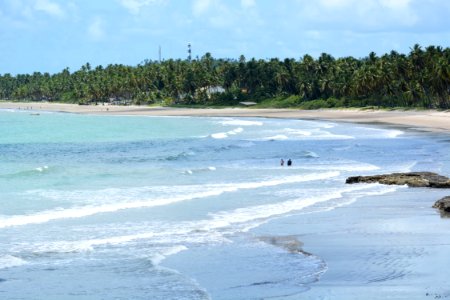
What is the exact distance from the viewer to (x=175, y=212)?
26531 millimetres

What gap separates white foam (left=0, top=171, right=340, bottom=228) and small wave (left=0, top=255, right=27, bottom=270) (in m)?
5.03

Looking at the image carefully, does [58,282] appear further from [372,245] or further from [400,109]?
[400,109]

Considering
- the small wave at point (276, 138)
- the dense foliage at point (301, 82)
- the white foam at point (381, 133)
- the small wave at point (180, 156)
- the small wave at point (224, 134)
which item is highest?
the dense foliage at point (301, 82)

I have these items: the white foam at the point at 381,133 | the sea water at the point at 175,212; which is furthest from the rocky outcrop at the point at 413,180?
the white foam at the point at 381,133

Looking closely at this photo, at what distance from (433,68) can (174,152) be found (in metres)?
51.3

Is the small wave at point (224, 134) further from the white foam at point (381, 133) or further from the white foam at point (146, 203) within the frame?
the white foam at point (146, 203)

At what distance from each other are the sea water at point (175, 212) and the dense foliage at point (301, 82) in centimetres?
4498

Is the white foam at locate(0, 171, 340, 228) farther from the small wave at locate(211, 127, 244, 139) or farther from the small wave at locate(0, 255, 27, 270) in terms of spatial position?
the small wave at locate(211, 127, 244, 139)

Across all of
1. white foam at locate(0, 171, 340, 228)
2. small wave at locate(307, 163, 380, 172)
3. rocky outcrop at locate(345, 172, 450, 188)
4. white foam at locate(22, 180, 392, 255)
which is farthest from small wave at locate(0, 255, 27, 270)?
small wave at locate(307, 163, 380, 172)

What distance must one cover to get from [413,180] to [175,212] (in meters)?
9.99

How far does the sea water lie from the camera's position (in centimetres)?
1652

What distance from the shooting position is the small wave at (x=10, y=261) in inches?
710

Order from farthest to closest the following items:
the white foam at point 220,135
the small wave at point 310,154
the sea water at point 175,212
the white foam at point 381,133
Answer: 1. the white foam at point 220,135
2. the white foam at point 381,133
3. the small wave at point 310,154
4. the sea water at point 175,212

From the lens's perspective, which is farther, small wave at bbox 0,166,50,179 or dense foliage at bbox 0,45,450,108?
dense foliage at bbox 0,45,450,108
